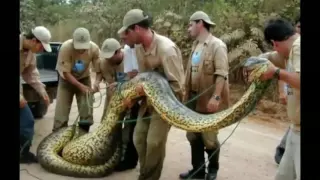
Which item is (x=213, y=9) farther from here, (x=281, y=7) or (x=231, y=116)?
(x=231, y=116)

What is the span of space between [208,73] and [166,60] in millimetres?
653

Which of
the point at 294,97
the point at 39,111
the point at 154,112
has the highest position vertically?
the point at 294,97

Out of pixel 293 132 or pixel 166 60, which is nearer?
pixel 293 132

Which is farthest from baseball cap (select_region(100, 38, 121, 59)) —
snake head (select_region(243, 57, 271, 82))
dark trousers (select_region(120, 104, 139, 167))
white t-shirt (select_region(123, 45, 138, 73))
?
snake head (select_region(243, 57, 271, 82))

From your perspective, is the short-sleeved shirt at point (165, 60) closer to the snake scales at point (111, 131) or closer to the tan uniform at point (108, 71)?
the snake scales at point (111, 131)

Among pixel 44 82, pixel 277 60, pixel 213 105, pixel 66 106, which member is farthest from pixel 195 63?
pixel 44 82

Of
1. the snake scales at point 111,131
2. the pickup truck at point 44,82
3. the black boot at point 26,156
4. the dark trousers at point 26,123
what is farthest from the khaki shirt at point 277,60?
the pickup truck at point 44,82

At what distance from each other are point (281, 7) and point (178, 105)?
24.9 ft

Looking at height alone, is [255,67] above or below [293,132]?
above

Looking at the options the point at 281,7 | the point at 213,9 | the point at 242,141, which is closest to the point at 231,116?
the point at 242,141

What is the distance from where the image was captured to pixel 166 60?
448cm

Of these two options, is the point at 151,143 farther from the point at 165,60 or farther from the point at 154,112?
the point at 165,60

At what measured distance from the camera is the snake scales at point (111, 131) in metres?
4.04
